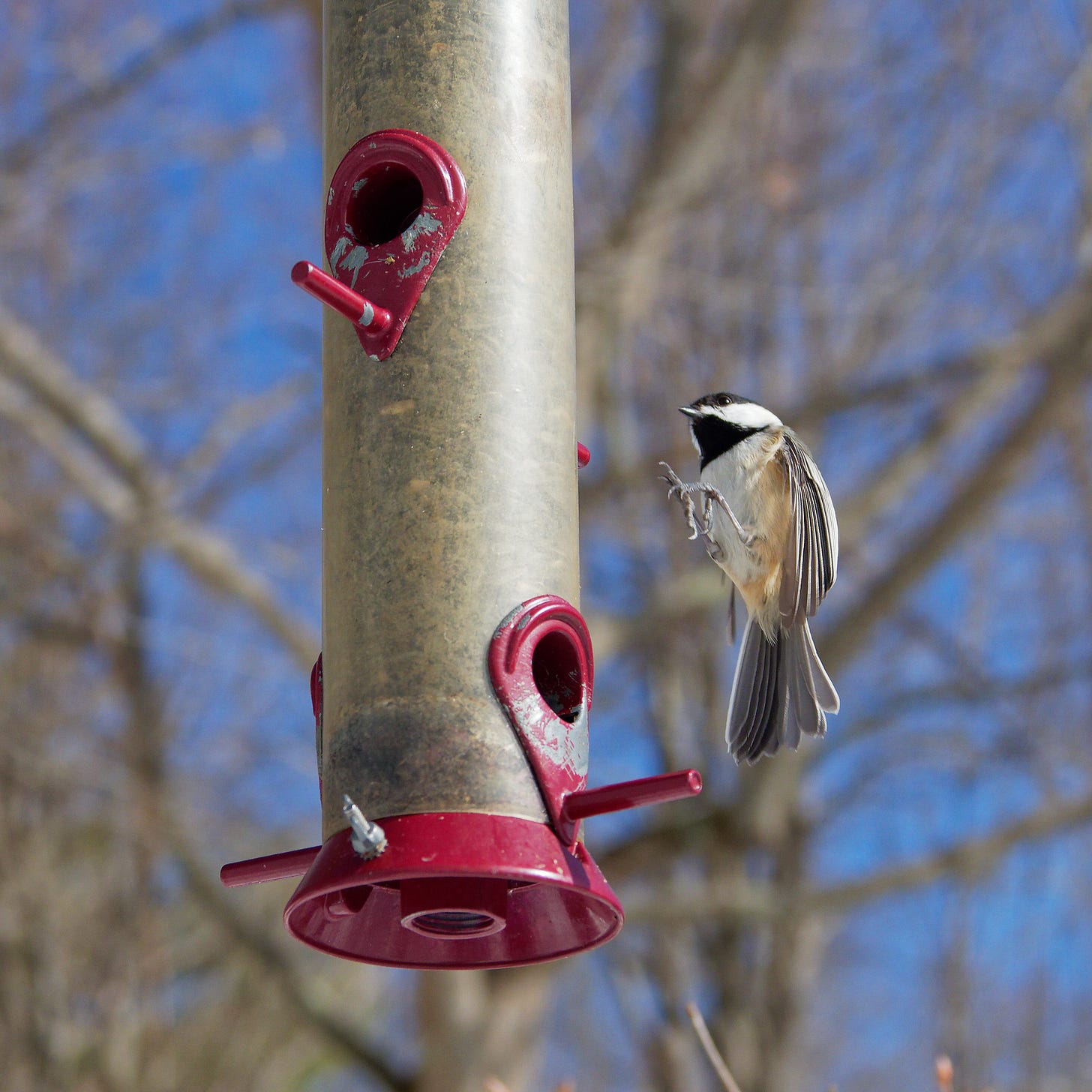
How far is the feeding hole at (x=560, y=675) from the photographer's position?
133 inches

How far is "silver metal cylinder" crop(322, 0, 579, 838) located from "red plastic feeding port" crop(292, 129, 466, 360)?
0.14ft

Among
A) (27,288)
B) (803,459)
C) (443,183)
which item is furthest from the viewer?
(27,288)

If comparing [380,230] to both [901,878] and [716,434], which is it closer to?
[716,434]

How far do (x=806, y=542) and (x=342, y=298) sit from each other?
6.11ft

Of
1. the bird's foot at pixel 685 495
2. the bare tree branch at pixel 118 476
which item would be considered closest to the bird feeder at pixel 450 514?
the bird's foot at pixel 685 495

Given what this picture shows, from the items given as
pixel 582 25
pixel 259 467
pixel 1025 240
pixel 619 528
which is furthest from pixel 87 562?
pixel 1025 240

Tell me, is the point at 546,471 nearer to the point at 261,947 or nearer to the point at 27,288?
the point at 261,947

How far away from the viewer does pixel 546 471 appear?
354 cm

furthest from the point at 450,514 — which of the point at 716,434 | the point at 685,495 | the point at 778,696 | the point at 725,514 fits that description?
the point at 716,434

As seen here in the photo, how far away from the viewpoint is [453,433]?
3.45 m

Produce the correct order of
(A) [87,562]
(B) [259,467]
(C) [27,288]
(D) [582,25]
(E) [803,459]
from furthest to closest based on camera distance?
1. (D) [582,25]
2. (C) [27,288]
3. (B) [259,467]
4. (A) [87,562]
5. (E) [803,459]

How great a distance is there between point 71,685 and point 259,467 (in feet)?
5.68

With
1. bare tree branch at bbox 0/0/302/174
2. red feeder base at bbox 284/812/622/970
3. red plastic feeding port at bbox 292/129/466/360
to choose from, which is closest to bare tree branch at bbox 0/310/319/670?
bare tree branch at bbox 0/0/302/174

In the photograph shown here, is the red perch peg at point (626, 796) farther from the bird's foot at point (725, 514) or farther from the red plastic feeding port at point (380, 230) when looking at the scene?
the bird's foot at point (725, 514)
